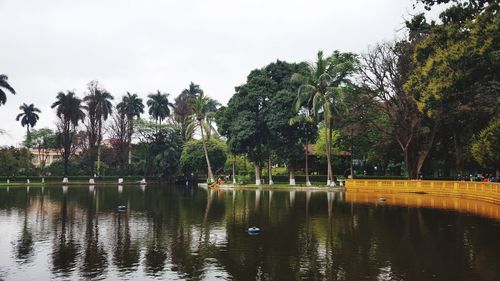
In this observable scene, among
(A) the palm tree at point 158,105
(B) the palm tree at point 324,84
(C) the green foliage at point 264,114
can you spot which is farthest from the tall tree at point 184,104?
(B) the palm tree at point 324,84

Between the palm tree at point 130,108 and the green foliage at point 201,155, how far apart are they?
13.9 metres

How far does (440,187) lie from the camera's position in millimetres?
47281

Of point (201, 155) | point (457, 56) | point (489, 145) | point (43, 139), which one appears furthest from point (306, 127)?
point (43, 139)

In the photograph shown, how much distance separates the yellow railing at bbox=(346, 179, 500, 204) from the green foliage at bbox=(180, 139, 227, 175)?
103 ft

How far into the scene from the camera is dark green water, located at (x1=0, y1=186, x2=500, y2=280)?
13.6 metres

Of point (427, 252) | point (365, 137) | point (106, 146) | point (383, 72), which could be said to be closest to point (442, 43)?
point (427, 252)

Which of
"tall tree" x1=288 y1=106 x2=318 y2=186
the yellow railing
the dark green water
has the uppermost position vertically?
"tall tree" x1=288 y1=106 x2=318 y2=186

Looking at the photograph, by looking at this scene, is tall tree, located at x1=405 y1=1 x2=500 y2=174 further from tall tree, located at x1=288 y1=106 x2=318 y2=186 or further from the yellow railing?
tall tree, located at x1=288 y1=106 x2=318 y2=186

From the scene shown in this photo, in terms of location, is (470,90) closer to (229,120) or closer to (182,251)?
(182,251)

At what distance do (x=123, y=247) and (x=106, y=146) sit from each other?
92042mm

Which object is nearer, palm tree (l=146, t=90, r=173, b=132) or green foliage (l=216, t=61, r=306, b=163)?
green foliage (l=216, t=61, r=306, b=163)

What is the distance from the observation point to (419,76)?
3238 centimetres

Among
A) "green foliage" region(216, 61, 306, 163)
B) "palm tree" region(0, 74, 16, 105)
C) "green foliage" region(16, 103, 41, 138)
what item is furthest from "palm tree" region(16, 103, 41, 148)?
"green foliage" region(216, 61, 306, 163)

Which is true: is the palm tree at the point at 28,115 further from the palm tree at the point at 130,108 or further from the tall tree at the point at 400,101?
the tall tree at the point at 400,101
